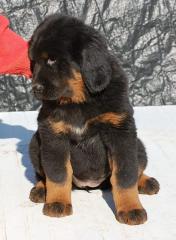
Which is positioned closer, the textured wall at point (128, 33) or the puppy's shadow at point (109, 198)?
the puppy's shadow at point (109, 198)

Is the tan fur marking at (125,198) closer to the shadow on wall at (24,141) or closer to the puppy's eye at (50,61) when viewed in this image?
the shadow on wall at (24,141)

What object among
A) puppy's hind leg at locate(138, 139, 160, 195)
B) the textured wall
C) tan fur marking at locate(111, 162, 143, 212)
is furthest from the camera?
the textured wall

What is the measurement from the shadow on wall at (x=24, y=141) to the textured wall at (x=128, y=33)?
857 mm

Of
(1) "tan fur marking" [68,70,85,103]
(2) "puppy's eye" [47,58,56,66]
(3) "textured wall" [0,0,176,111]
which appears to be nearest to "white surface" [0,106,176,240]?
(1) "tan fur marking" [68,70,85,103]

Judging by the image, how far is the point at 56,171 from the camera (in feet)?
11.4

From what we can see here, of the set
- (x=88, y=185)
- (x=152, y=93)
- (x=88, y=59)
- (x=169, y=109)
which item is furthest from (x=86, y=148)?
(x=152, y=93)

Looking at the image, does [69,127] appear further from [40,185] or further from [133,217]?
[133,217]

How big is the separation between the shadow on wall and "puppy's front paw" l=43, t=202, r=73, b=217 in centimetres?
35

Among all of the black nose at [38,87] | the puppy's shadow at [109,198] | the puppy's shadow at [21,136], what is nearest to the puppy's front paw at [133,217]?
the puppy's shadow at [109,198]

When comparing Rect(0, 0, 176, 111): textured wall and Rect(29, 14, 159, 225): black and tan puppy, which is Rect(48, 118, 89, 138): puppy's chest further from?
Rect(0, 0, 176, 111): textured wall

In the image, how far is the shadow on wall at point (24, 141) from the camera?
389 cm

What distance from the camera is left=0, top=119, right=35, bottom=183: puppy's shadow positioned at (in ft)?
14.9

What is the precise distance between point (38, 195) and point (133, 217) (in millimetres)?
708

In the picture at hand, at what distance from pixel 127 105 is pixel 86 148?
14.9 inches
